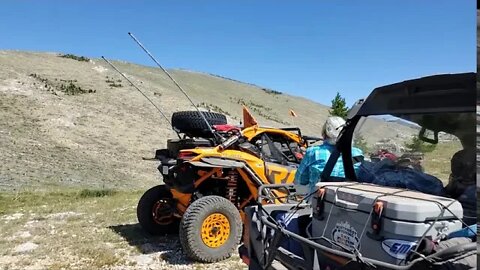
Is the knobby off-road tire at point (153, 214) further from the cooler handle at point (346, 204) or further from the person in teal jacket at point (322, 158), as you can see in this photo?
the cooler handle at point (346, 204)

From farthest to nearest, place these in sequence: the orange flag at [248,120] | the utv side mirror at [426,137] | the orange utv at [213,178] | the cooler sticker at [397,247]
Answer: the orange flag at [248,120]
the orange utv at [213,178]
the utv side mirror at [426,137]
the cooler sticker at [397,247]

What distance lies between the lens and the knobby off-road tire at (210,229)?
20.8 ft

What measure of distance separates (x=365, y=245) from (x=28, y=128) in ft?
76.7

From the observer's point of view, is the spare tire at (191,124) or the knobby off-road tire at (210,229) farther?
the spare tire at (191,124)

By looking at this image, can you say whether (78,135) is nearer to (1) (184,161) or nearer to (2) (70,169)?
(2) (70,169)

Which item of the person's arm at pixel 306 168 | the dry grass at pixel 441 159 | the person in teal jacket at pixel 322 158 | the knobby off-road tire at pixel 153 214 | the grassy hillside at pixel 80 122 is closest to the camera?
the dry grass at pixel 441 159

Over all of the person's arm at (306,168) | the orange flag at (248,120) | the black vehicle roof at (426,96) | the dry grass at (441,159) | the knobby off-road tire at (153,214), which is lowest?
the knobby off-road tire at (153,214)

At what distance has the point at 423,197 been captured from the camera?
2.88 m

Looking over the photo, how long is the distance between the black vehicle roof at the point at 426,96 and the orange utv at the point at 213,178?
325 cm

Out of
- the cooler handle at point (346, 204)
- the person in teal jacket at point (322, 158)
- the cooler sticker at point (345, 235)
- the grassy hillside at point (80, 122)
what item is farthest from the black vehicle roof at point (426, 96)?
the cooler sticker at point (345, 235)

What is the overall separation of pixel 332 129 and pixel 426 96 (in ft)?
4.28

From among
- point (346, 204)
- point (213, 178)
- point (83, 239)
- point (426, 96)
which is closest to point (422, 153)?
point (426, 96)

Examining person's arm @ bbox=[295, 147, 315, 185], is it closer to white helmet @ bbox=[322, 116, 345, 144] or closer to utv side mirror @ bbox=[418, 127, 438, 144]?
white helmet @ bbox=[322, 116, 345, 144]

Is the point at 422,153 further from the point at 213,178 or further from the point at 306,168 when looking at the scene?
the point at 213,178
